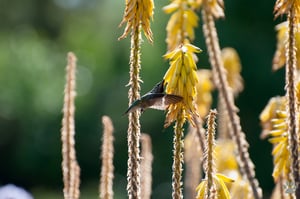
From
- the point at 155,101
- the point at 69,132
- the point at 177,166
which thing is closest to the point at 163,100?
the point at 155,101

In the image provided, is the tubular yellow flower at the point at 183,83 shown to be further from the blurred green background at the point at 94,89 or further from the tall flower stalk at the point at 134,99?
the blurred green background at the point at 94,89

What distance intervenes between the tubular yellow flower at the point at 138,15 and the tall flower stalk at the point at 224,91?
620mm

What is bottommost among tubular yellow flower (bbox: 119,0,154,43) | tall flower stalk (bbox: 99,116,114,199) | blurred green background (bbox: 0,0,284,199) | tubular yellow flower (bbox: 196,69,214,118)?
tall flower stalk (bbox: 99,116,114,199)

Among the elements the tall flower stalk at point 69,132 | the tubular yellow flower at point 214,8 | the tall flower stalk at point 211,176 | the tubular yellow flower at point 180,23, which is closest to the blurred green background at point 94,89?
the tubular yellow flower at point 180,23

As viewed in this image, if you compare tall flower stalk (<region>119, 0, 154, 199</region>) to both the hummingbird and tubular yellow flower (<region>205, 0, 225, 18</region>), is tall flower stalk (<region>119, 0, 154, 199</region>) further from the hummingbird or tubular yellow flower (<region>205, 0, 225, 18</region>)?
tubular yellow flower (<region>205, 0, 225, 18</region>)

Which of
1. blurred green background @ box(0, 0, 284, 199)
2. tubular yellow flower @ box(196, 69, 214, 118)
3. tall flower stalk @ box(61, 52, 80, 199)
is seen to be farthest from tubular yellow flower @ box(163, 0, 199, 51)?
blurred green background @ box(0, 0, 284, 199)

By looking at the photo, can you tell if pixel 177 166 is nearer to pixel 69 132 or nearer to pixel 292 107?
pixel 292 107

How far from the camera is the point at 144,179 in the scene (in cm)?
269

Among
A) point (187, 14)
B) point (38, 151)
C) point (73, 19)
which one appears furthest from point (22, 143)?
point (187, 14)

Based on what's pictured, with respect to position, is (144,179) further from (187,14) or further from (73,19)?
(73,19)

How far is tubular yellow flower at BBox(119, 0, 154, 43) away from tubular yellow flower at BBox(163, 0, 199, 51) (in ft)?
2.69

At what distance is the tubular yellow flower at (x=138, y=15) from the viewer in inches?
82.3

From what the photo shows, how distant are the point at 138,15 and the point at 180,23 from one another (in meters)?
0.94

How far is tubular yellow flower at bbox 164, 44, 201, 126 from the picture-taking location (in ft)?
6.72
